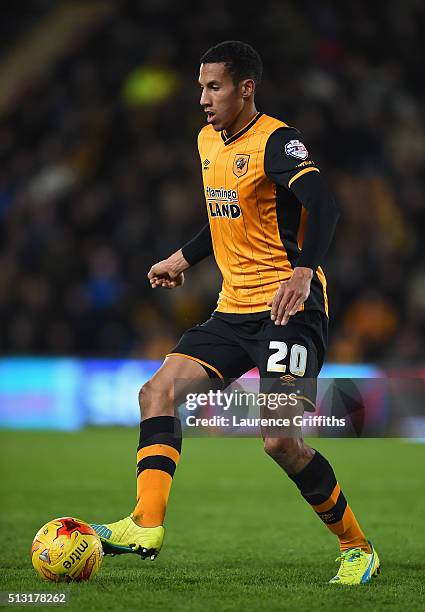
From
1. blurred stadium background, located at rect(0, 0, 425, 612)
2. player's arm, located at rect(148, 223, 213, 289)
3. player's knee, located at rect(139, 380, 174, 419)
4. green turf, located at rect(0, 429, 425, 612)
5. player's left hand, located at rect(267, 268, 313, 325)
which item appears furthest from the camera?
blurred stadium background, located at rect(0, 0, 425, 612)

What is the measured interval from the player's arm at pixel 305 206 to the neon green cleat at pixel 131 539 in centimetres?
94

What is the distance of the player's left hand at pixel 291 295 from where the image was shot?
14.0 ft

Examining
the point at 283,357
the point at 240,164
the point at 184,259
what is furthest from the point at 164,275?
the point at 283,357

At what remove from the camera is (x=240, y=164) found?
4.61 m

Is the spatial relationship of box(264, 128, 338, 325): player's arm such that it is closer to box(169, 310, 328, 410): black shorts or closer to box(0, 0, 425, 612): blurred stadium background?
box(169, 310, 328, 410): black shorts

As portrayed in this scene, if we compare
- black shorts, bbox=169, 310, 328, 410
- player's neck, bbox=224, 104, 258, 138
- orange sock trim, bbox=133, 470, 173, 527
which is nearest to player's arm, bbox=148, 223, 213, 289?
black shorts, bbox=169, 310, 328, 410

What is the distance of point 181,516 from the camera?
6.72 meters

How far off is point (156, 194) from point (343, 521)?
9714 millimetres

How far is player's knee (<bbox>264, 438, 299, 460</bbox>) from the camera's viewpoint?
436 cm

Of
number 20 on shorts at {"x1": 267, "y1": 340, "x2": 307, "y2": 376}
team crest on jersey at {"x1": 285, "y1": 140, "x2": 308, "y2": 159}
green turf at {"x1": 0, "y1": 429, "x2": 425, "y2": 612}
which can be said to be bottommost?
green turf at {"x1": 0, "y1": 429, "x2": 425, "y2": 612}

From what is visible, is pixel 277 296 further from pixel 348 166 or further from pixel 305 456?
pixel 348 166

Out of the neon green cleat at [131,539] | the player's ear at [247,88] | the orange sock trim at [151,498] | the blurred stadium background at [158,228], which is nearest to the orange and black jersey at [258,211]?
the player's ear at [247,88]

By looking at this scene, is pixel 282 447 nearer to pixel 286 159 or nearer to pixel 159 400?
pixel 159 400

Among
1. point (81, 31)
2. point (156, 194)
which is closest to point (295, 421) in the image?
point (156, 194)
